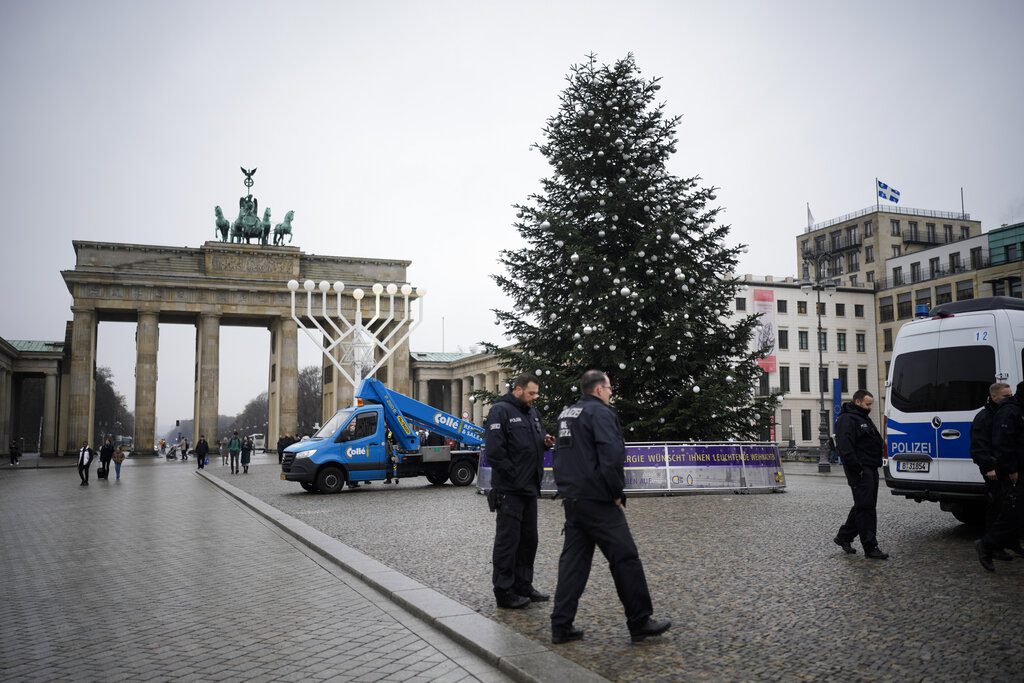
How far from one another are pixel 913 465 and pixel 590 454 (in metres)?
7.92

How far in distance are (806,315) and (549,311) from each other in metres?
56.5

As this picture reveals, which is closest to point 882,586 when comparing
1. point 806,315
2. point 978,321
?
point 978,321

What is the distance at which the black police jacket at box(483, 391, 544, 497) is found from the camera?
761 cm

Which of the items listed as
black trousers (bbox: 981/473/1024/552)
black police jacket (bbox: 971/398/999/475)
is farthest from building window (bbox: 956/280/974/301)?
black trousers (bbox: 981/473/1024/552)

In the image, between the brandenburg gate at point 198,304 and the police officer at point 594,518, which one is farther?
the brandenburg gate at point 198,304

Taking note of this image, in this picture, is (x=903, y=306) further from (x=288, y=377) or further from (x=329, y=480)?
(x=329, y=480)

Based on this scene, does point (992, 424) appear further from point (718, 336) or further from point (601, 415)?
point (718, 336)

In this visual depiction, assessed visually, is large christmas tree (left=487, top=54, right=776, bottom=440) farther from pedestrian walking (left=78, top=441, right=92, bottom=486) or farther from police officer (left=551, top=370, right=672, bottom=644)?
pedestrian walking (left=78, top=441, right=92, bottom=486)

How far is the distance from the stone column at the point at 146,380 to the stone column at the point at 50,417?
11.9 m

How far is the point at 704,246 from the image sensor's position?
22.4m

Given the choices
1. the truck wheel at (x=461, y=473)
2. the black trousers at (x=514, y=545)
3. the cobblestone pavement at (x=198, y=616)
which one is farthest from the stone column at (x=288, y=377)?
the black trousers at (x=514, y=545)

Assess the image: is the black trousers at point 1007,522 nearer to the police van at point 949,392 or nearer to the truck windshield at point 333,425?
the police van at point 949,392

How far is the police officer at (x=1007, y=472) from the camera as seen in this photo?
893 centimetres

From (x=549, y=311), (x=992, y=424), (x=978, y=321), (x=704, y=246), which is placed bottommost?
(x=992, y=424)
